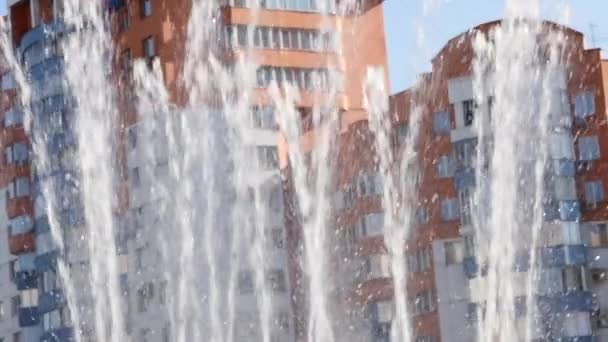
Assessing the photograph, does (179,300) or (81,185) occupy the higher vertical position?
(81,185)

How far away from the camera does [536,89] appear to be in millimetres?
48375

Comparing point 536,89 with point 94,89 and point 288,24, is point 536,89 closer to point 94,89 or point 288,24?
point 288,24

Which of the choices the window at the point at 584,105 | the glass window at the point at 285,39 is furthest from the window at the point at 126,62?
the window at the point at 584,105

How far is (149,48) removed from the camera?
54.0 metres

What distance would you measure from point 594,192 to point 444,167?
513 centimetres

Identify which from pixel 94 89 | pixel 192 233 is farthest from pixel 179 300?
pixel 94 89

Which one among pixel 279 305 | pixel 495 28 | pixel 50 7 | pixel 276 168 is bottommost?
pixel 279 305

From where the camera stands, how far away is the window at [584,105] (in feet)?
159

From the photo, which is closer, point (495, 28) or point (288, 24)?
point (495, 28)

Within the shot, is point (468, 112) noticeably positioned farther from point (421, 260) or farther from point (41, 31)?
point (41, 31)

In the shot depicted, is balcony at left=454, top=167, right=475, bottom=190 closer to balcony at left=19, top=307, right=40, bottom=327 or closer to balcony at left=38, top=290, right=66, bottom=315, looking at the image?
balcony at left=38, top=290, right=66, bottom=315

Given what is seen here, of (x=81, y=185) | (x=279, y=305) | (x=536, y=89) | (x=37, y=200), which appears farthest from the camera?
(x=37, y=200)

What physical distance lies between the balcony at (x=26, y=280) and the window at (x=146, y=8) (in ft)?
45.0

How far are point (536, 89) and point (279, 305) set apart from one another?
1202cm
